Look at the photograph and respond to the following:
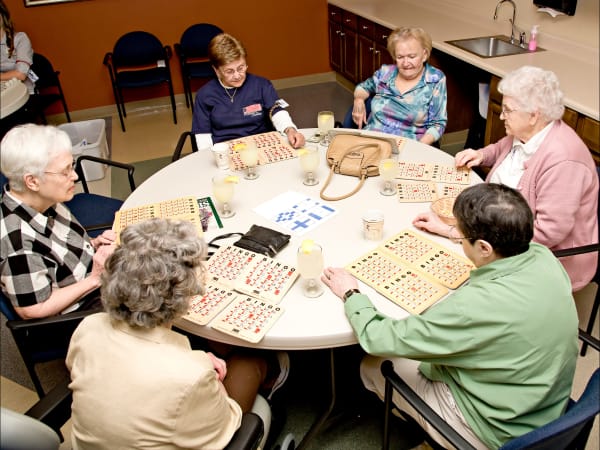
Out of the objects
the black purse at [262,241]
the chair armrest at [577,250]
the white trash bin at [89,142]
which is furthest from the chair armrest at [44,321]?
the white trash bin at [89,142]

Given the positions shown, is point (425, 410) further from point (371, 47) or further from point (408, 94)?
point (371, 47)

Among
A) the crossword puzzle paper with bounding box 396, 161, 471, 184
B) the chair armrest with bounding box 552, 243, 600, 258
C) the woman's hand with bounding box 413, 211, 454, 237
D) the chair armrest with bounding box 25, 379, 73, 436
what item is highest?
the crossword puzzle paper with bounding box 396, 161, 471, 184

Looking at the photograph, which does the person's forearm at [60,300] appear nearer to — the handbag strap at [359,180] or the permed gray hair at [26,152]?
the permed gray hair at [26,152]

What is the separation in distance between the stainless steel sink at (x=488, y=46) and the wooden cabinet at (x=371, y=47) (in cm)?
81

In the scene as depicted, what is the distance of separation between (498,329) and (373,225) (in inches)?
23.2

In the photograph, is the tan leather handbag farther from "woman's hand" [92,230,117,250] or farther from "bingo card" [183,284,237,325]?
"woman's hand" [92,230,117,250]

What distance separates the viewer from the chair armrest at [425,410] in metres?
1.19

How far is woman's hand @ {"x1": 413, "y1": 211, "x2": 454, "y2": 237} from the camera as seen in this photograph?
5.62 feet

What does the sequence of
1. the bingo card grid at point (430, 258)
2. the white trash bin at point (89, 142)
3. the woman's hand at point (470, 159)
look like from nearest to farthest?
the bingo card grid at point (430, 258), the woman's hand at point (470, 159), the white trash bin at point (89, 142)

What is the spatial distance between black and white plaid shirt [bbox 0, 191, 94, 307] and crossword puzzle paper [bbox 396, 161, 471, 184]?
131cm

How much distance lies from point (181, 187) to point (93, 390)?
1.13 m

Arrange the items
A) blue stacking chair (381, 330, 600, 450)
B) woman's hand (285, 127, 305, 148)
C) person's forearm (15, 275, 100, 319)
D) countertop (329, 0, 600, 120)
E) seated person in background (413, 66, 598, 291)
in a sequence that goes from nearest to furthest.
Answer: blue stacking chair (381, 330, 600, 450), countertop (329, 0, 600, 120), person's forearm (15, 275, 100, 319), seated person in background (413, 66, 598, 291), woman's hand (285, 127, 305, 148)

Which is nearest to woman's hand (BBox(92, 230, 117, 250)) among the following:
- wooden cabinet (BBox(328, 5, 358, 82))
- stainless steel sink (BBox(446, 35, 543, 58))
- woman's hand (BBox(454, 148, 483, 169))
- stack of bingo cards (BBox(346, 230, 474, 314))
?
stack of bingo cards (BBox(346, 230, 474, 314))

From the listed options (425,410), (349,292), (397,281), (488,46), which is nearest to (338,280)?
(349,292)
